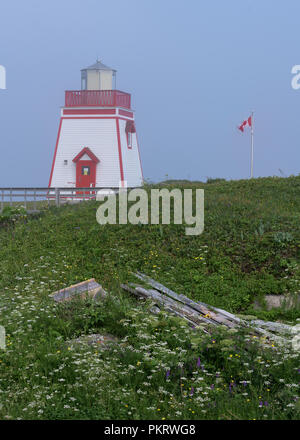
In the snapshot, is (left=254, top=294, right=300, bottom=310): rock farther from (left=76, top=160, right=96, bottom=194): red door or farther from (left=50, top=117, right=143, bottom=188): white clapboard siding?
(left=76, top=160, right=96, bottom=194): red door

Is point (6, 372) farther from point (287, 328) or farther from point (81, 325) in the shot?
point (287, 328)

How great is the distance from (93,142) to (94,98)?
9.96 feet

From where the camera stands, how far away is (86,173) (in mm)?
34344

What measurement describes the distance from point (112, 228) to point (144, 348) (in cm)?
973

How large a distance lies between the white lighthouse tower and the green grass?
14.4m

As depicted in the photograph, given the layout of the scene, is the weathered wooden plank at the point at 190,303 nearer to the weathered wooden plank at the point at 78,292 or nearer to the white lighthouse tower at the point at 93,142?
the weathered wooden plank at the point at 78,292

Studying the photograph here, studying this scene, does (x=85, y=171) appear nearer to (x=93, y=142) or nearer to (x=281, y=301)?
(x=93, y=142)

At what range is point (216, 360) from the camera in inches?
317

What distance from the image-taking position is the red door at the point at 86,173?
3422 centimetres

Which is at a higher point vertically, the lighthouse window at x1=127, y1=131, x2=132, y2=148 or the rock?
the lighthouse window at x1=127, y1=131, x2=132, y2=148

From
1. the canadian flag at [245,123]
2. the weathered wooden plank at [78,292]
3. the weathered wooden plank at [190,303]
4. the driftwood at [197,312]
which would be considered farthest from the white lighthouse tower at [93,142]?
the weathered wooden plank at [78,292]

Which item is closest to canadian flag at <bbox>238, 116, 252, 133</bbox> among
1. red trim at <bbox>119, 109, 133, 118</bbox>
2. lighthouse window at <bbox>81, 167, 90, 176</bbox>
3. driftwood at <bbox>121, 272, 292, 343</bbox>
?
red trim at <bbox>119, 109, 133, 118</bbox>

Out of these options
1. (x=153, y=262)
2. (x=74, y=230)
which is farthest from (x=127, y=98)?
(x=153, y=262)

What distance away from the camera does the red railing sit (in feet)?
114
